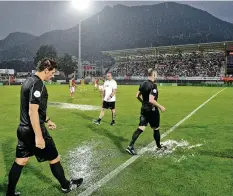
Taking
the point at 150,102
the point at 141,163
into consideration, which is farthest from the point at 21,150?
the point at 150,102

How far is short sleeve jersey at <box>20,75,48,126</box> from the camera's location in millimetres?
3975

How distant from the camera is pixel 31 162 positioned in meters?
6.48

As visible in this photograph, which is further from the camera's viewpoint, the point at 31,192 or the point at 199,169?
the point at 199,169

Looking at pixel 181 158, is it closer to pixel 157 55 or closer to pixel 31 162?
pixel 31 162

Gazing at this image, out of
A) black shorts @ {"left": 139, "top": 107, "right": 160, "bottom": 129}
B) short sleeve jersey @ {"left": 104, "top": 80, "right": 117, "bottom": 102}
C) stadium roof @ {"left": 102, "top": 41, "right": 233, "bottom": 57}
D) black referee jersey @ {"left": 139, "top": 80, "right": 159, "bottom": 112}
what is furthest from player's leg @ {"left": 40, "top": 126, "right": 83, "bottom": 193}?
stadium roof @ {"left": 102, "top": 41, "right": 233, "bottom": 57}

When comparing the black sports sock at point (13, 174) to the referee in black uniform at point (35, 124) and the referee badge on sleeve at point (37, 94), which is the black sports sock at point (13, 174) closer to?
the referee in black uniform at point (35, 124)

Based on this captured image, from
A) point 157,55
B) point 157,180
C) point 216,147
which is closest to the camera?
point 157,180

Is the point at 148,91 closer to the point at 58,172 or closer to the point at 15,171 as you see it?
the point at 58,172

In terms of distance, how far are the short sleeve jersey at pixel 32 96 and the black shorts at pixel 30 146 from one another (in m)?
0.12

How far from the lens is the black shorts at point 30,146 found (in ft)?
13.8

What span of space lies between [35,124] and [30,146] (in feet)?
1.55

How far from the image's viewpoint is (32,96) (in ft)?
13.0

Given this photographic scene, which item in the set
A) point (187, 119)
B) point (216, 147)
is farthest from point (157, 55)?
point (216, 147)

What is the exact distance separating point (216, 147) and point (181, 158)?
1.60 metres
